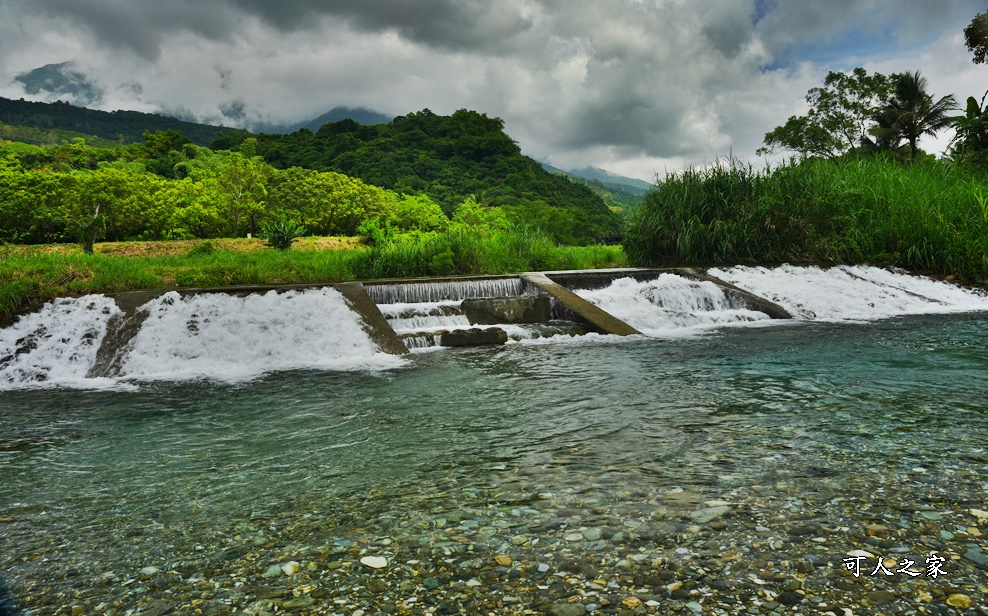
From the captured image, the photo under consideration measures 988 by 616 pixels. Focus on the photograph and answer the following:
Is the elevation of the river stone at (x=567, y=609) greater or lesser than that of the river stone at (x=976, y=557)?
lesser

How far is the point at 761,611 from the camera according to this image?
1.75 m

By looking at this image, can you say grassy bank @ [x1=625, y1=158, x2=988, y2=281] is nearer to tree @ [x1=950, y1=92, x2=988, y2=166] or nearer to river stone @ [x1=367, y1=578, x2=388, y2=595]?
tree @ [x1=950, y1=92, x2=988, y2=166]

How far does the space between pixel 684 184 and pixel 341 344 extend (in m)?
8.49

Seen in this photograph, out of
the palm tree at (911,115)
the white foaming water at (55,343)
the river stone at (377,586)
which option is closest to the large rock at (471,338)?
the white foaming water at (55,343)

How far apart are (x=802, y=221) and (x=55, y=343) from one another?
12.7m

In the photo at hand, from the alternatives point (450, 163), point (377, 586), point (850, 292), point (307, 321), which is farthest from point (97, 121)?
point (377, 586)

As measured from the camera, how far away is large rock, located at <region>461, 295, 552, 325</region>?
8875 millimetres

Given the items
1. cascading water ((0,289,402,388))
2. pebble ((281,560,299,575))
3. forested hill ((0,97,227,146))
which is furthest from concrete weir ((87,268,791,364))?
forested hill ((0,97,227,146))

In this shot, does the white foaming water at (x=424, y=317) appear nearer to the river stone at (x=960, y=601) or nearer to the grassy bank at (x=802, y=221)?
the grassy bank at (x=802, y=221)

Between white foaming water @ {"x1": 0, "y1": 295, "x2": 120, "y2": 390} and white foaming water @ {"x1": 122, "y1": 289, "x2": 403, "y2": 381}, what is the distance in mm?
515

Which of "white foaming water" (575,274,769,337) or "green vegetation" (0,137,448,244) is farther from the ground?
Result: "green vegetation" (0,137,448,244)

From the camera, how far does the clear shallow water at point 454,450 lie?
2482mm

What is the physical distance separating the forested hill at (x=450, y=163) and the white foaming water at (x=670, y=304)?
936 inches

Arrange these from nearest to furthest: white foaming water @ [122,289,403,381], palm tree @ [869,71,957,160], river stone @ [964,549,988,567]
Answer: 1. river stone @ [964,549,988,567]
2. white foaming water @ [122,289,403,381]
3. palm tree @ [869,71,957,160]
